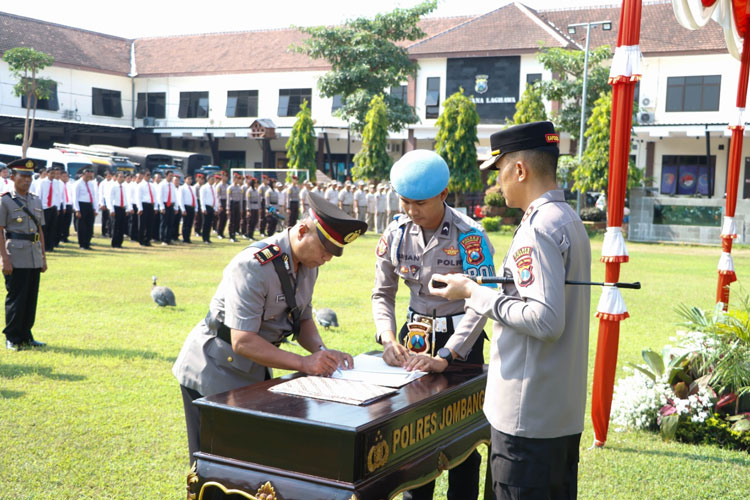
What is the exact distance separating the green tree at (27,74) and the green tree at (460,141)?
17186 mm

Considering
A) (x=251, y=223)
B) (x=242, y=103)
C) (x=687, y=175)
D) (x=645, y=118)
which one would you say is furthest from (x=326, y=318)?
(x=242, y=103)

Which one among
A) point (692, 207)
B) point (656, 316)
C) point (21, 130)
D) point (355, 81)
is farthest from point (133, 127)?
point (656, 316)

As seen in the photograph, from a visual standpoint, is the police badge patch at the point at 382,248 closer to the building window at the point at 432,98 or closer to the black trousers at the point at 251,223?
the black trousers at the point at 251,223

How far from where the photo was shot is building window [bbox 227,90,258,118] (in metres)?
37.9

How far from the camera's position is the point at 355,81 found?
32.2 meters

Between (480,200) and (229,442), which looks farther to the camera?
(480,200)

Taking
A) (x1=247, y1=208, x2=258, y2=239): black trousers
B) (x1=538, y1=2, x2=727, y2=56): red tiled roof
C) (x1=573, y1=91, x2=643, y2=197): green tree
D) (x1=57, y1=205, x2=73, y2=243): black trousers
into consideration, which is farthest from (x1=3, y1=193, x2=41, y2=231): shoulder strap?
(x1=538, y1=2, x2=727, y2=56): red tiled roof

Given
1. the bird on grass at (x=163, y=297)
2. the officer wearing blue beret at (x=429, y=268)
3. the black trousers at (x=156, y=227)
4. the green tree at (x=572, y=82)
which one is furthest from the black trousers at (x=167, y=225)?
the officer wearing blue beret at (x=429, y=268)

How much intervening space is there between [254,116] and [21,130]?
11.1 metres

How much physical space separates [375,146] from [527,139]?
2682 cm

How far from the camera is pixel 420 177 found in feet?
10.4

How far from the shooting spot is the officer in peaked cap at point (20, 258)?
732 centimetres

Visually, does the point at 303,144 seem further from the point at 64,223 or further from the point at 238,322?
the point at 238,322

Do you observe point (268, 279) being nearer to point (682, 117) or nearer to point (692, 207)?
point (692, 207)
